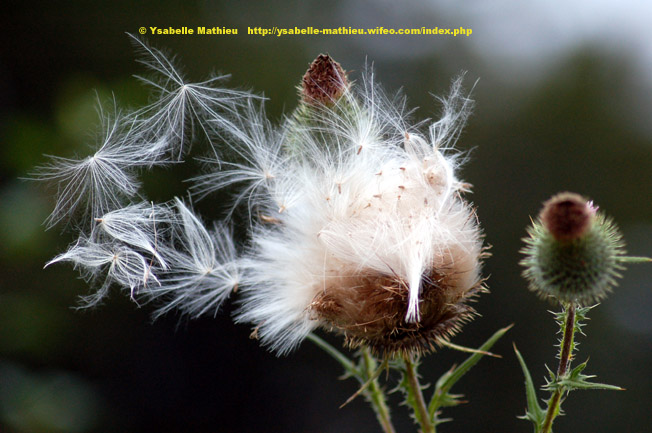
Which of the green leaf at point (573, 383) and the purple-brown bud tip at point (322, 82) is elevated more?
the purple-brown bud tip at point (322, 82)

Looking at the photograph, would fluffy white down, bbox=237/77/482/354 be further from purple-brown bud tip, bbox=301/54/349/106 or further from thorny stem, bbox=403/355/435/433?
thorny stem, bbox=403/355/435/433

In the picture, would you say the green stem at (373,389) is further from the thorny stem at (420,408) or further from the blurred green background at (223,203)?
the blurred green background at (223,203)

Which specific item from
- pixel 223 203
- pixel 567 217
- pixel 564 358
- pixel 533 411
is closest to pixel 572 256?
pixel 567 217

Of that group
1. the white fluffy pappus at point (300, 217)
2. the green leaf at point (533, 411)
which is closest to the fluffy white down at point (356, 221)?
the white fluffy pappus at point (300, 217)

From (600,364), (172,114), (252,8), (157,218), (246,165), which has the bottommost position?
(600,364)

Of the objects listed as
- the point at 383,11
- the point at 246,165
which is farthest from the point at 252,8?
the point at 246,165

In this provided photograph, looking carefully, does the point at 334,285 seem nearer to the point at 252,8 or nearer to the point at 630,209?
the point at 252,8
